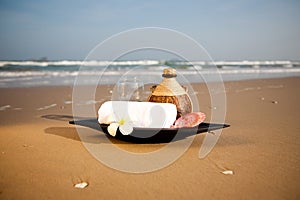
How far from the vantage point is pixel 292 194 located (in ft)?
6.68

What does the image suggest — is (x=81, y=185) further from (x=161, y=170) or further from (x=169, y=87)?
(x=169, y=87)

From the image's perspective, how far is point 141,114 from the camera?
10.2 ft

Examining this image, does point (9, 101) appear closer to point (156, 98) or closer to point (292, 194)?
point (156, 98)

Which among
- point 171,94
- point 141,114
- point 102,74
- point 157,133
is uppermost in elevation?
point 171,94

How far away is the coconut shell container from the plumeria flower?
1.71 ft

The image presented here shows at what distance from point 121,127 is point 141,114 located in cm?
26

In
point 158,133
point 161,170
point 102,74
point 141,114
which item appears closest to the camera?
point 161,170

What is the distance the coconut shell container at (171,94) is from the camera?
11.0ft

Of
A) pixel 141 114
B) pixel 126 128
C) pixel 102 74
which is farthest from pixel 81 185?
pixel 102 74

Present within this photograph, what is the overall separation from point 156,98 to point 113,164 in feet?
3.41

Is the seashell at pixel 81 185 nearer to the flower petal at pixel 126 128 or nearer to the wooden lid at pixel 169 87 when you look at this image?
the flower petal at pixel 126 128

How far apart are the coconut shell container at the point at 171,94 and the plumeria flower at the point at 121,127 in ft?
1.71

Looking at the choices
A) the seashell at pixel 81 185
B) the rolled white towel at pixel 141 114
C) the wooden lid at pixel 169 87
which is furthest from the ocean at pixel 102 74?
the seashell at pixel 81 185

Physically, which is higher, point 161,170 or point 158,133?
point 158,133
